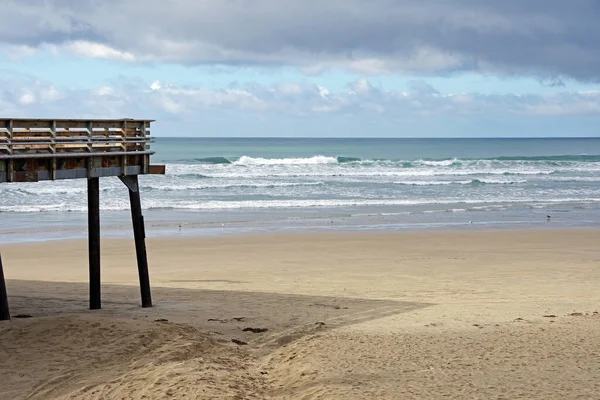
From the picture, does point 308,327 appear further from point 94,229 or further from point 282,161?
point 282,161

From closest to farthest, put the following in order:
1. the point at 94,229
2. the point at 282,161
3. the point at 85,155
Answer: the point at 85,155, the point at 94,229, the point at 282,161

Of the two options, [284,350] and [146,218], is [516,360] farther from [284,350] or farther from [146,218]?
[146,218]

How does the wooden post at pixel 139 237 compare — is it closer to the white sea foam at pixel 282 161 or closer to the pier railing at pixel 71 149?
the pier railing at pixel 71 149

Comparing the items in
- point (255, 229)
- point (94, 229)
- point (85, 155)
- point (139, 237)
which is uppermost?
point (85, 155)

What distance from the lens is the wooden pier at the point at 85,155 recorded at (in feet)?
40.2

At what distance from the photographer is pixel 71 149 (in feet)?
44.3

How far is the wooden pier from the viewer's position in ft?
40.2

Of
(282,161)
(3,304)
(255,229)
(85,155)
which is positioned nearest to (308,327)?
(85,155)

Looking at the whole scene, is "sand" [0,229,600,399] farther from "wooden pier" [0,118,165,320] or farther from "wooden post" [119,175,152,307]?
"wooden pier" [0,118,165,320]

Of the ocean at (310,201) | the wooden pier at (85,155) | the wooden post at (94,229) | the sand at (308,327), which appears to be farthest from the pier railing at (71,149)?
the ocean at (310,201)

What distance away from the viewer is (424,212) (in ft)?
115

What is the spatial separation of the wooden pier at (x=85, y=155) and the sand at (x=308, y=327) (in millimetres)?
1182

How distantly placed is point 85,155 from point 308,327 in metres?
4.64

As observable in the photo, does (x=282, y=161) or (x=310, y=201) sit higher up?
(x=282, y=161)
